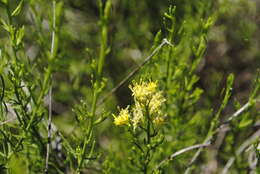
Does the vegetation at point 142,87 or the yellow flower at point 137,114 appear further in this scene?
the vegetation at point 142,87

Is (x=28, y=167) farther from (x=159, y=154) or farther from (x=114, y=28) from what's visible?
(x=114, y=28)

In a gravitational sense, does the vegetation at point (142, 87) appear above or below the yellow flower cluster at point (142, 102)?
above

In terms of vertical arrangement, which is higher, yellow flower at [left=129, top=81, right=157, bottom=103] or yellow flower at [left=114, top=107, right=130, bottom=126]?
yellow flower at [left=129, top=81, right=157, bottom=103]

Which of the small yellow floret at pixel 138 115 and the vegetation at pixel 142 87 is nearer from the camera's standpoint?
the small yellow floret at pixel 138 115

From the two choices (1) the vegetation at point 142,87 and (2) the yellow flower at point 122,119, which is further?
(1) the vegetation at point 142,87

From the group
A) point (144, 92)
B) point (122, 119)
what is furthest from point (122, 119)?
point (144, 92)

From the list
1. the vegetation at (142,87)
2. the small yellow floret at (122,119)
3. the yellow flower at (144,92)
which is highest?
the vegetation at (142,87)

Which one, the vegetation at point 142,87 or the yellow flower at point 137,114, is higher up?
the vegetation at point 142,87

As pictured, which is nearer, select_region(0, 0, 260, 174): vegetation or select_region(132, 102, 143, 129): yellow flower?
select_region(132, 102, 143, 129): yellow flower

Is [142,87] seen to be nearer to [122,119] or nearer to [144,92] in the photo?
[144,92]
